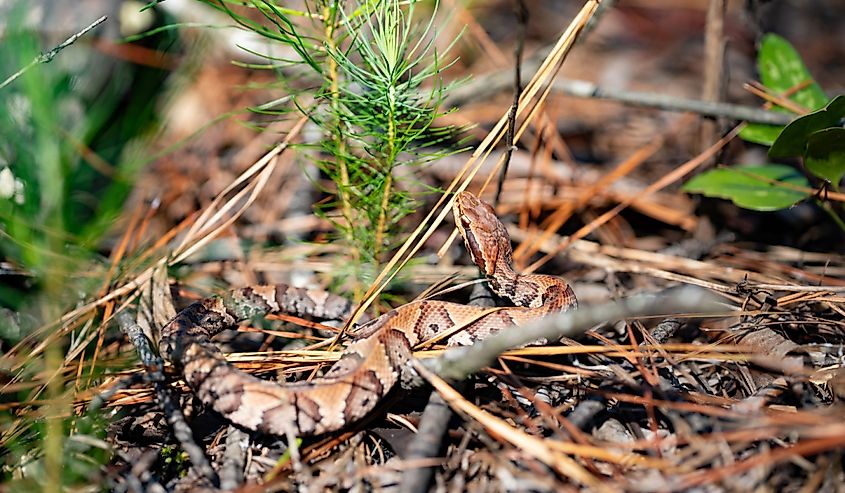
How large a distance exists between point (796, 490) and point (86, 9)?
5969 millimetres

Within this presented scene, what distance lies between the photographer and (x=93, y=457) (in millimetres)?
2596

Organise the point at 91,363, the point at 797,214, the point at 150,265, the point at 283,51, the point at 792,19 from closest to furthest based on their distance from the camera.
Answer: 1. the point at 91,363
2. the point at 150,265
3. the point at 797,214
4. the point at 283,51
5. the point at 792,19

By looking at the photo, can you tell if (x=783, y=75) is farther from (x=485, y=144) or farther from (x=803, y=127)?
(x=485, y=144)

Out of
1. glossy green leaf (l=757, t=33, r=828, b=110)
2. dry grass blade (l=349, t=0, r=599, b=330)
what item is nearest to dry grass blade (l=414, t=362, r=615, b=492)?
dry grass blade (l=349, t=0, r=599, b=330)

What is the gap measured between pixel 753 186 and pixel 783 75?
0.86 m

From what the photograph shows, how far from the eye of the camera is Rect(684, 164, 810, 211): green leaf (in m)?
3.85

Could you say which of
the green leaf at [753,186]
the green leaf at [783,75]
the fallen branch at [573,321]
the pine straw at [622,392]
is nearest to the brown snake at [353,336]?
the pine straw at [622,392]

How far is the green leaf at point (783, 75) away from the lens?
4.16 metres

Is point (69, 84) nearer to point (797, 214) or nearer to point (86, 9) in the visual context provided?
point (86, 9)

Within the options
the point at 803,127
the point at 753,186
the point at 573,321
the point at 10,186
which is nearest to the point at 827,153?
the point at 803,127

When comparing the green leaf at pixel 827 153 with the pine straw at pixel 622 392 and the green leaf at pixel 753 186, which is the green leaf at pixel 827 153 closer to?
the green leaf at pixel 753 186

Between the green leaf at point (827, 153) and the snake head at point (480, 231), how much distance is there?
1732 mm

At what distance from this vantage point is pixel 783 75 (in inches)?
167

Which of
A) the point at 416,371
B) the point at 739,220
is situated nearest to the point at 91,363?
the point at 416,371
